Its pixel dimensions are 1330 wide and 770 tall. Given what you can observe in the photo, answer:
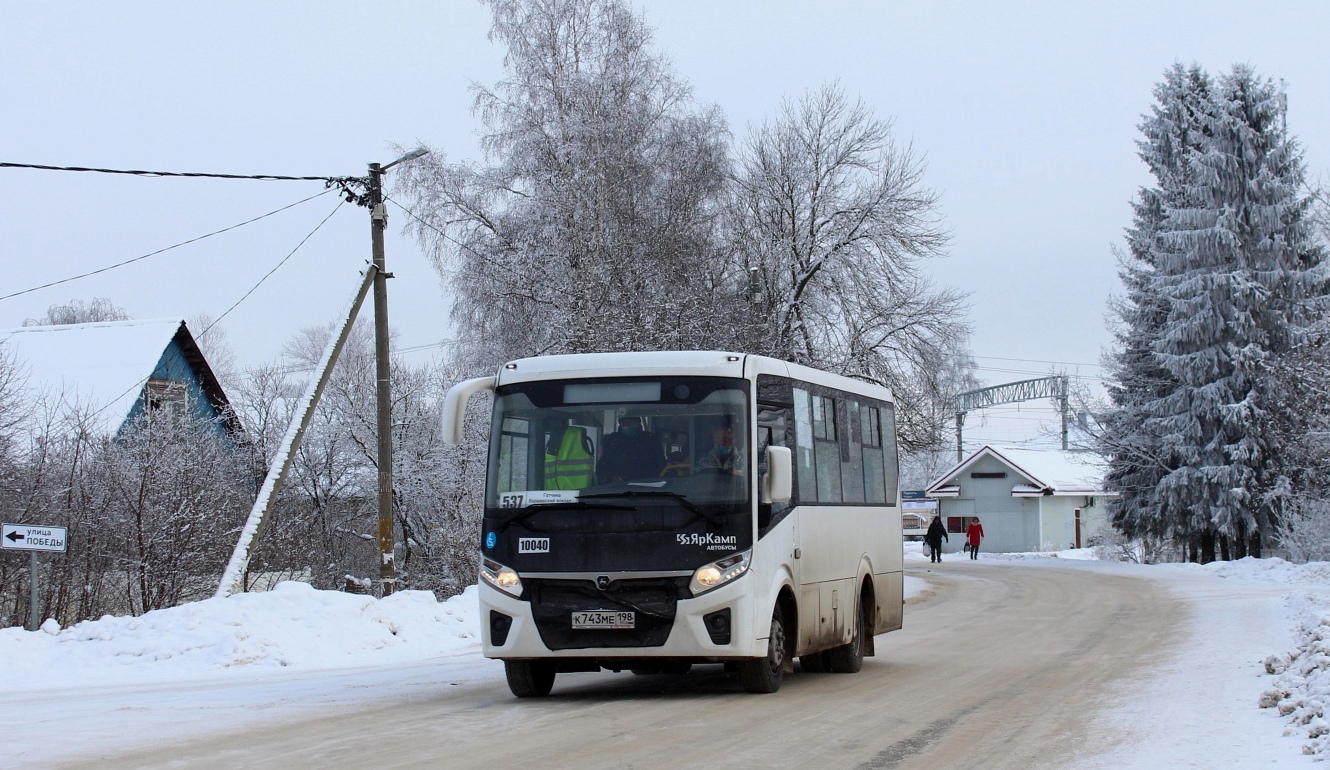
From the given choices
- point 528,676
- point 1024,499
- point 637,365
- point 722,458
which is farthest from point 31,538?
point 1024,499

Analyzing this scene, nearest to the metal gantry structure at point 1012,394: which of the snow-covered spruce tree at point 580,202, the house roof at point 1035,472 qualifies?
the house roof at point 1035,472

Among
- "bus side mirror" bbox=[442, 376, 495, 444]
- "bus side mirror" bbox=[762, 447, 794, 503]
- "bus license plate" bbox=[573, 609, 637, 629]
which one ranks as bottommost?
"bus license plate" bbox=[573, 609, 637, 629]

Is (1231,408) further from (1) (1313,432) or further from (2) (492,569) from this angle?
(2) (492,569)

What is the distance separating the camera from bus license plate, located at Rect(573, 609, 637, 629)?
36.0 ft

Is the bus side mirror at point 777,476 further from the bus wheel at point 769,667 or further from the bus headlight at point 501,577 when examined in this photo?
the bus headlight at point 501,577

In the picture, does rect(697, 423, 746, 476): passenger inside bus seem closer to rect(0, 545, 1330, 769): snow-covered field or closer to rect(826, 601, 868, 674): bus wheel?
rect(0, 545, 1330, 769): snow-covered field

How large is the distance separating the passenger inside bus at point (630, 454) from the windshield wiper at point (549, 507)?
0.23 metres

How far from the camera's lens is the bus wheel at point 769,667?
11453 mm

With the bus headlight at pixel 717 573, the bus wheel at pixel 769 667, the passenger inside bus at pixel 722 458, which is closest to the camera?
the bus headlight at pixel 717 573

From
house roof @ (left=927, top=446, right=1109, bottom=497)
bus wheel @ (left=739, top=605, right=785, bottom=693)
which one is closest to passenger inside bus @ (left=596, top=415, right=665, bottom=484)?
bus wheel @ (left=739, top=605, right=785, bottom=693)

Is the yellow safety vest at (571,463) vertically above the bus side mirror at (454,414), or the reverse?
the bus side mirror at (454,414)

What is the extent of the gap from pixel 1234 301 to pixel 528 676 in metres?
35.8

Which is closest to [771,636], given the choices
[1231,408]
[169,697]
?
[169,697]

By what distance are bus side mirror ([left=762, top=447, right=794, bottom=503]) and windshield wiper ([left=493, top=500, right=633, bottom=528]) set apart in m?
1.12
